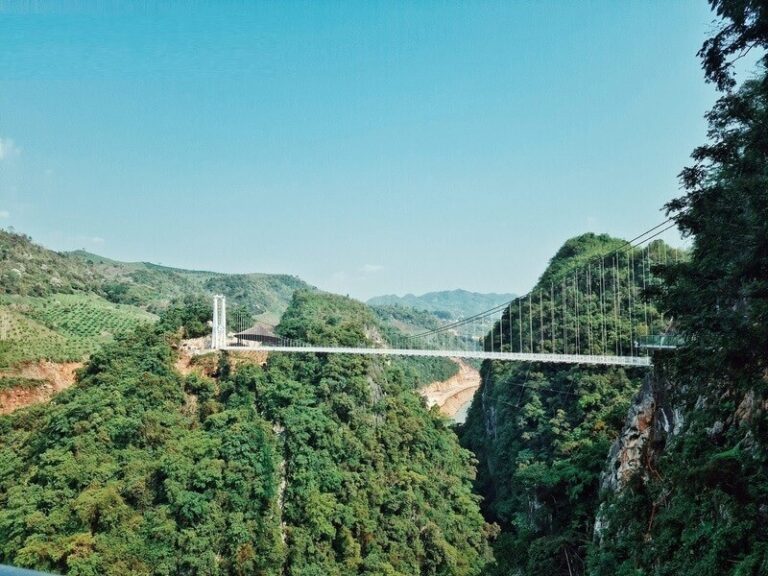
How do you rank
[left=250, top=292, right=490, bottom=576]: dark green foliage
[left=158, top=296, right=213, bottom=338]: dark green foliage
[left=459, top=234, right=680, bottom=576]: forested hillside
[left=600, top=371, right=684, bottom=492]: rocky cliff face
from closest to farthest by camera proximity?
[left=600, top=371, right=684, bottom=492]: rocky cliff face → [left=459, top=234, right=680, bottom=576]: forested hillside → [left=250, top=292, right=490, bottom=576]: dark green foliage → [left=158, top=296, right=213, bottom=338]: dark green foliage

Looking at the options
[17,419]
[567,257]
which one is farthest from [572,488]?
[567,257]

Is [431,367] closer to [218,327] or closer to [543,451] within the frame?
[543,451]

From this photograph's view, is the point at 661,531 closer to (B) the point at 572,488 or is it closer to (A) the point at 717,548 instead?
(A) the point at 717,548

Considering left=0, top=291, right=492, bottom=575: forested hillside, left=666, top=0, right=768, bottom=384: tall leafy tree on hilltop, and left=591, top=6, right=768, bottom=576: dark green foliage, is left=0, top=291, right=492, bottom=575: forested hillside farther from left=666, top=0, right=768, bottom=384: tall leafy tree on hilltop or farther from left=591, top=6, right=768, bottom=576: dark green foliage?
left=666, top=0, right=768, bottom=384: tall leafy tree on hilltop

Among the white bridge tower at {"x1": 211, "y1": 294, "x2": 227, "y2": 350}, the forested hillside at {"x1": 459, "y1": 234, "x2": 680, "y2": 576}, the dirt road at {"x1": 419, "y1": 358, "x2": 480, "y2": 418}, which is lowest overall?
the dirt road at {"x1": 419, "y1": 358, "x2": 480, "y2": 418}

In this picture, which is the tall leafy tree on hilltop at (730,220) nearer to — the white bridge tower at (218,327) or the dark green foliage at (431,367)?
Result: the white bridge tower at (218,327)

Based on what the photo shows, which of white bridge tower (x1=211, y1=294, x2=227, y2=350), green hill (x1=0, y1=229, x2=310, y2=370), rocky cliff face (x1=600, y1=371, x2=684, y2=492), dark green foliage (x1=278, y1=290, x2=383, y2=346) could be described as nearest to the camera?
rocky cliff face (x1=600, y1=371, x2=684, y2=492)

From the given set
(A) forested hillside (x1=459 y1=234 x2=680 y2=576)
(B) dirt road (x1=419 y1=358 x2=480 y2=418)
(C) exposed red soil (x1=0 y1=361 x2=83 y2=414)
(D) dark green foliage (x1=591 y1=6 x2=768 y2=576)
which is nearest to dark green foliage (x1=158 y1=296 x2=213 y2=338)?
(C) exposed red soil (x1=0 y1=361 x2=83 y2=414)

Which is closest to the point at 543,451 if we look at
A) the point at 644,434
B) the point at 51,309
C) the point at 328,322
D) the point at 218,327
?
the point at 644,434

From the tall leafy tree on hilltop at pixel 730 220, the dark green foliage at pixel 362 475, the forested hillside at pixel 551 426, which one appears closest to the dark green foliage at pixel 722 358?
the tall leafy tree on hilltop at pixel 730 220

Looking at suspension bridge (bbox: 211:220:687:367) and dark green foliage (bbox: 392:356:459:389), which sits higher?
suspension bridge (bbox: 211:220:687:367)
